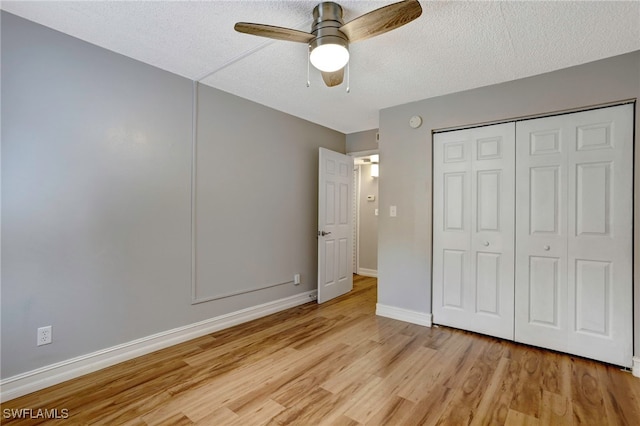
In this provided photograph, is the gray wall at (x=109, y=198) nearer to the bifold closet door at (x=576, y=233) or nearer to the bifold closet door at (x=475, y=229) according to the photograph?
the bifold closet door at (x=475, y=229)

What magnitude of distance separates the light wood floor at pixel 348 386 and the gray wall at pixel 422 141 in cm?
67

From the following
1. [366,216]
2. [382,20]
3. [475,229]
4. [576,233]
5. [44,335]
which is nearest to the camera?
[382,20]

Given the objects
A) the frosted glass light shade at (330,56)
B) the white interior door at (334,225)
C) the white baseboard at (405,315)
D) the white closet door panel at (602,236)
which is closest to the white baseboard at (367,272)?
the white interior door at (334,225)

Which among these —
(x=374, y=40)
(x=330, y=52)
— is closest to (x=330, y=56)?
(x=330, y=52)

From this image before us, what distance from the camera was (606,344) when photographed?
2371 mm

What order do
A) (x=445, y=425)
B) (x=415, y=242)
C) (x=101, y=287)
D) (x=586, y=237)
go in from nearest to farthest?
(x=445, y=425) → (x=101, y=287) → (x=586, y=237) → (x=415, y=242)

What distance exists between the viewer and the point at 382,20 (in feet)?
5.35

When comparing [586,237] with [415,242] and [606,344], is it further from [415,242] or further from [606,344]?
[415,242]

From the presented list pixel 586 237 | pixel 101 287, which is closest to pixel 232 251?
pixel 101 287

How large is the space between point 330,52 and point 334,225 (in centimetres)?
269

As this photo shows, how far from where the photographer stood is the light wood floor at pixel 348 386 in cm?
177

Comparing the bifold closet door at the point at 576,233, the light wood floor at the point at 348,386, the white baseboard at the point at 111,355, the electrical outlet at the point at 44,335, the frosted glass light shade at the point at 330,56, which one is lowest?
the light wood floor at the point at 348,386

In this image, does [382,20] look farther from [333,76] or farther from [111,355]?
[111,355]

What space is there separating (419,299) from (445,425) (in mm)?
1657
